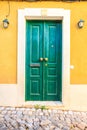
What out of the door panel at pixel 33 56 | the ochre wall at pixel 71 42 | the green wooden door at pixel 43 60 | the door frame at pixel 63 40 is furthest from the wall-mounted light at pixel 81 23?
the door panel at pixel 33 56

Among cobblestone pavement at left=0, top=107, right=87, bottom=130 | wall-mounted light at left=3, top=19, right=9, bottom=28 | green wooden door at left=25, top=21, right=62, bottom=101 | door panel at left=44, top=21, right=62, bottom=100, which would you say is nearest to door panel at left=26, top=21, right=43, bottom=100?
green wooden door at left=25, top=21, right=62, bottom=101

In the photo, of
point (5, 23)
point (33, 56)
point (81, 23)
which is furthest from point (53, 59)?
point (5, 23)

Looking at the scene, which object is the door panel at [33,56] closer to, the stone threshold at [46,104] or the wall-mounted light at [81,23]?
the stone threshold at [46,104]

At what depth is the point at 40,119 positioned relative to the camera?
6.38 metres

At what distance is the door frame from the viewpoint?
7359 mm

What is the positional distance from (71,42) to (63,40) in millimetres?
219

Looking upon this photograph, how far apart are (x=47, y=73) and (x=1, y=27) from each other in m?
1.76

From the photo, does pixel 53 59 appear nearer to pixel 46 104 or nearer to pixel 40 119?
pixel 46 104

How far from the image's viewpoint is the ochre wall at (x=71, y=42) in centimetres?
→ 736

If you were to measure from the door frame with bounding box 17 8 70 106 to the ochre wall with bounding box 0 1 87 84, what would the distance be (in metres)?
0.11

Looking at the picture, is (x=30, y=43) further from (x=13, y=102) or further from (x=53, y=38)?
(x=13, y=102)

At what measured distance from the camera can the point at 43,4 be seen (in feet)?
24.2

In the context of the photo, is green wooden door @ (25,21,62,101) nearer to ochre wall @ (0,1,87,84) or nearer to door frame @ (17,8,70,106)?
door frame @ (17,8,70,106)

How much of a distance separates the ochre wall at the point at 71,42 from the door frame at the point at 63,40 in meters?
0.11
